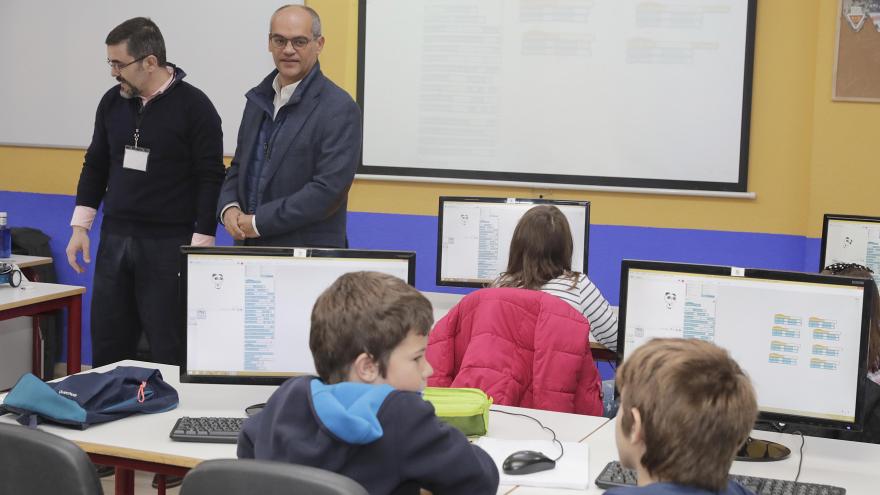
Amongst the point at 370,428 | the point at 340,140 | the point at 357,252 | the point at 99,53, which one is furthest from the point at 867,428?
the point at 99,53

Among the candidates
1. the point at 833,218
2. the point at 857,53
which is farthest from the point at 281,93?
the point at 857,53

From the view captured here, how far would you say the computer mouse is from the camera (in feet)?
7.05

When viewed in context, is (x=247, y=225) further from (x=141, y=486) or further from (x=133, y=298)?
(x=141, y=486)

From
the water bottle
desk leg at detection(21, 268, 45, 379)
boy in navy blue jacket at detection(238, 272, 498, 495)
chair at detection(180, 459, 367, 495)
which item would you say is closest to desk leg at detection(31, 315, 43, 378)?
desk leg at detection(21, 268, 45, 379)

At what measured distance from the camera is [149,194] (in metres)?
3.98

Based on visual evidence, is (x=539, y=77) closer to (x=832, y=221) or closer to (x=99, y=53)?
(x=832, y=221)

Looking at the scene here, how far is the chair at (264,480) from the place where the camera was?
1446mm

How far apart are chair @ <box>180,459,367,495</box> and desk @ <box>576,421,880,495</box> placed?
70 cm

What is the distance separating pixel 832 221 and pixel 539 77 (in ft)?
5.47

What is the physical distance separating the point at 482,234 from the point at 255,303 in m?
1.78

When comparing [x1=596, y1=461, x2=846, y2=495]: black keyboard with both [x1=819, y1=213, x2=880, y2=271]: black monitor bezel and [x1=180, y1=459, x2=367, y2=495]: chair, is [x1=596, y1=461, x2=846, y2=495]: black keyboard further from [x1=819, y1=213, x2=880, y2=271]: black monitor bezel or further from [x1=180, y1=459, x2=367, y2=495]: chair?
[x1=819, y1=213, x2=880, y2=271]: black monitor bezel

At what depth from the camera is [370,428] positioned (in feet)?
5.50

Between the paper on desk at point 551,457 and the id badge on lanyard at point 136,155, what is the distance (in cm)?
216

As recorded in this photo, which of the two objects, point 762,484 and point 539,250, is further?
point 539,250
